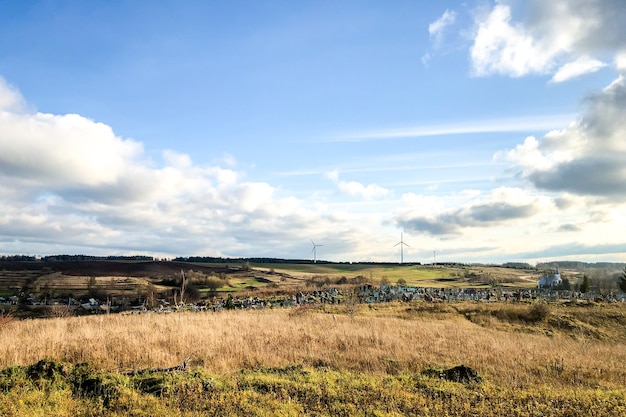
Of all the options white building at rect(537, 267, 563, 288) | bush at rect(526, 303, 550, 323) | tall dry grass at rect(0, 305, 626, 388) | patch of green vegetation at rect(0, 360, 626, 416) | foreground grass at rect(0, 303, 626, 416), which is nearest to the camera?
patch of green vegetation at rect(0, 360, 626, 416)

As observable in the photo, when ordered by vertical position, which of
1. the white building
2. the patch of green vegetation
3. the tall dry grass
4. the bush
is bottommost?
the white building

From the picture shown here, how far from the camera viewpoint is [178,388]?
35.2 feet

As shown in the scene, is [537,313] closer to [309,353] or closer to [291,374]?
[309,353]

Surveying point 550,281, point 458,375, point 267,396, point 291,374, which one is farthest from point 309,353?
point 550,281

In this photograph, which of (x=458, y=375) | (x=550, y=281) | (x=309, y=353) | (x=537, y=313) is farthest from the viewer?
(x=550, y=281)

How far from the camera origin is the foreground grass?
32.1 feet

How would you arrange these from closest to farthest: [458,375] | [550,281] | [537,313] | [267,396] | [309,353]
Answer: [267,396], [458,375], [309,353], [537,313], [550,281]

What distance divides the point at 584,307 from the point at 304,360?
40.1m

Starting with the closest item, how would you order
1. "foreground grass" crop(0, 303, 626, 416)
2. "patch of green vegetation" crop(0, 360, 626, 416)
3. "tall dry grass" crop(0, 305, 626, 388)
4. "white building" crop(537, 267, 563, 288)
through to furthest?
"patch of green vegetation" crop(0, 360, 626, 416), "foreground grass" crop(0, 303, 626, 416), "tall dry grass" crop(0, 305, 626, 388), "white building" crop(537, 267, 563, 288)

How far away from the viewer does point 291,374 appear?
13.0m

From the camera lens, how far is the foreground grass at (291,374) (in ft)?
32.1

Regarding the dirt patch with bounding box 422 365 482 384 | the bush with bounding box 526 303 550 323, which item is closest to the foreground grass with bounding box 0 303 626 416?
the dirt patch with bounding box 422 365 482 384

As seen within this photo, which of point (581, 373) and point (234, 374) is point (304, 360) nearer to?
point (234, 374)

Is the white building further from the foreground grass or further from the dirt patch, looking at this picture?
the dirt patch
